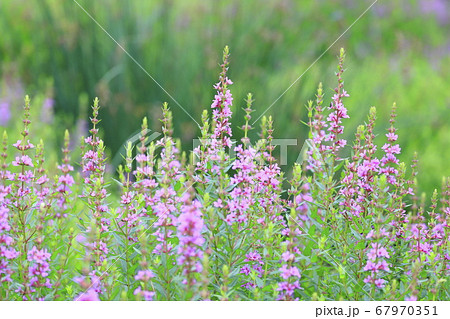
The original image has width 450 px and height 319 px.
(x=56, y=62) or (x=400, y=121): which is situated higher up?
(x=56, y=62)

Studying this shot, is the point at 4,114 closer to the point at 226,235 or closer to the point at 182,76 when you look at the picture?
the point at 182,76

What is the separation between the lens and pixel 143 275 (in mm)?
1919

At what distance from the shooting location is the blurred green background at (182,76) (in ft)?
19.4

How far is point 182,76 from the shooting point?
247 inches

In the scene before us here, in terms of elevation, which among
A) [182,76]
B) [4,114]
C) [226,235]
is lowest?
[226,235]

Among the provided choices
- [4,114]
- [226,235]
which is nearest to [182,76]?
[4,114]

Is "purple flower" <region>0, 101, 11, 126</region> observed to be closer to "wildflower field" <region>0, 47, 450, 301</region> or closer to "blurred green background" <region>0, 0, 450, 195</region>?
"blurred green background" <region>0, 0, 450, 195</region>

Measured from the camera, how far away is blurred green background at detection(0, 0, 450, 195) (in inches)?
233

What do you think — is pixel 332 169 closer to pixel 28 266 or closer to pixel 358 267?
pixel 358 267

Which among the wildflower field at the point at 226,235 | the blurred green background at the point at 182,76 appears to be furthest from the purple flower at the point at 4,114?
the wildflower field at the point at 226,235

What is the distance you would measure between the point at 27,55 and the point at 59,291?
596cm

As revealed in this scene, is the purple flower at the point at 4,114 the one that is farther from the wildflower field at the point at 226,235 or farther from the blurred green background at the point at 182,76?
the wildflower field at the point at 226,235

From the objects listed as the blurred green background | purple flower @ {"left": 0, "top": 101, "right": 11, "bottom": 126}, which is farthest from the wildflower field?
purple flower @ {"left": 0, "top": 101, "right": 11, "bottom": 126}
